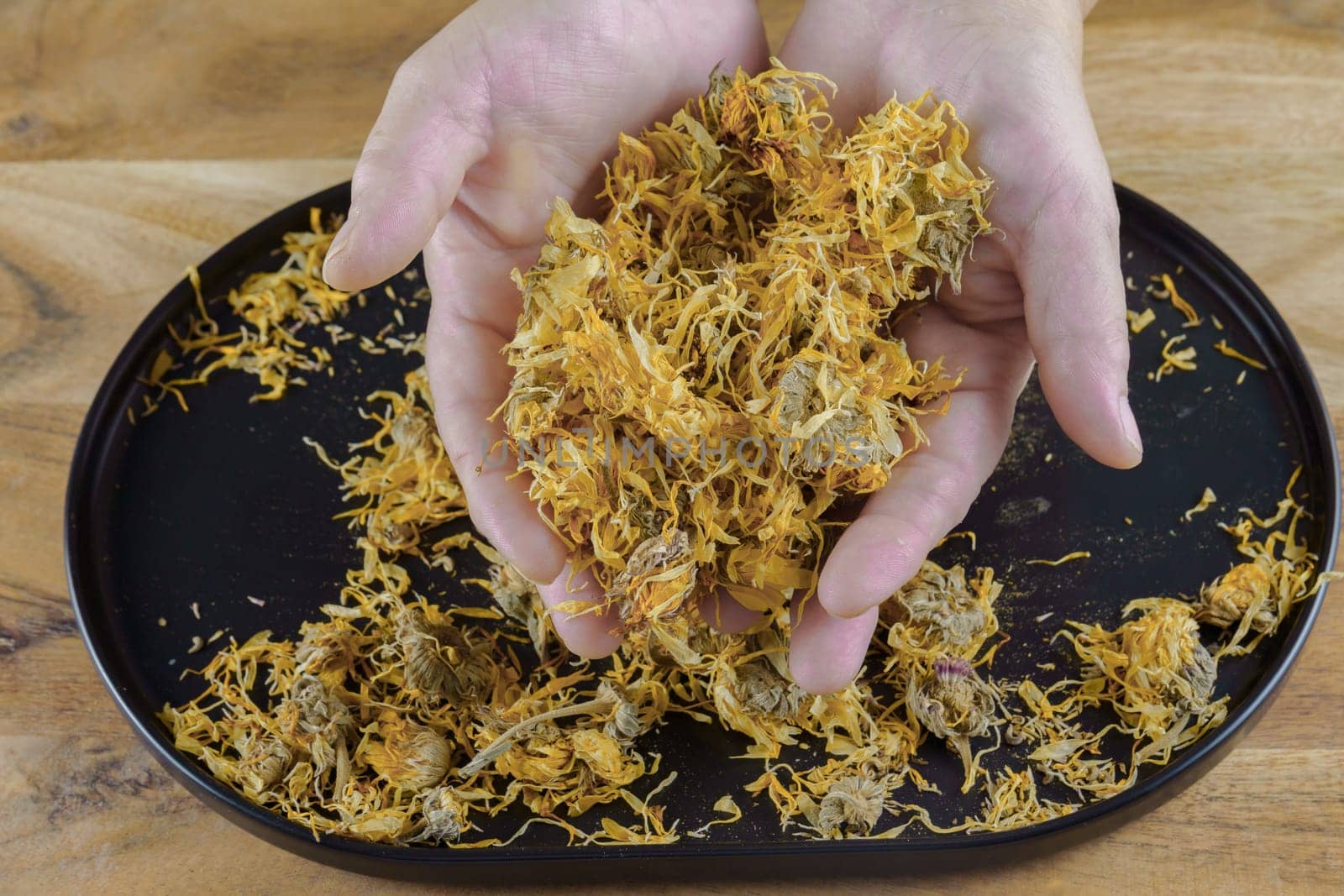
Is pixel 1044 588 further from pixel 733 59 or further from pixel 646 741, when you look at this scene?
pixel 733 59

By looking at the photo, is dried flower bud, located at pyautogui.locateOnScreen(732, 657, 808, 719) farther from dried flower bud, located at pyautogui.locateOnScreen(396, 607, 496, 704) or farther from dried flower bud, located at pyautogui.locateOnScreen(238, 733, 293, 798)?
dried flower bud, located at pyautogui.locateOnScreen(238, 733, 293, 798)

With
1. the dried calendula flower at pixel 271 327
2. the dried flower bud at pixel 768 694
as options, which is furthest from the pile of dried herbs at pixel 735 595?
the dried calendula flower at pixel 271 327

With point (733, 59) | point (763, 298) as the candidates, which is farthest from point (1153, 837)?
point (733, 59)

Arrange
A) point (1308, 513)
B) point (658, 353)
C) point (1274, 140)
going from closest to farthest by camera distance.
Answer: point (658, 353), point (1308, 513), point (1274, 140)

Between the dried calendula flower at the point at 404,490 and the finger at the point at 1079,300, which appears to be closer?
the finger at the point at 1079,300

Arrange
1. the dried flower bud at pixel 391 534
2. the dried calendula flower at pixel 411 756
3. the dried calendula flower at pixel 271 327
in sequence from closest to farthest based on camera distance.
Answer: the dried calendula flower at pixel 411 756, the dried flower bud at pixel 391 534, the dried calendula flower at pixel 271 327

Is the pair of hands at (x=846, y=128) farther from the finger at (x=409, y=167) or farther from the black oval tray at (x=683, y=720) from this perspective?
the black oval tray at (x=683, y=720)

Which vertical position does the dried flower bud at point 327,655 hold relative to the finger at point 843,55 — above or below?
below
